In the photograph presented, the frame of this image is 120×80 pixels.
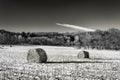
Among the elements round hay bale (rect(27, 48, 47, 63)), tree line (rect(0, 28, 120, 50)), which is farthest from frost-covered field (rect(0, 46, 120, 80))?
tree line (rect(0, 28, 120, 50))

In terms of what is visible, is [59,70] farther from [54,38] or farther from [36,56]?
[54,38]

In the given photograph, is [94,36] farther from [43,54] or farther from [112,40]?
[43,54]

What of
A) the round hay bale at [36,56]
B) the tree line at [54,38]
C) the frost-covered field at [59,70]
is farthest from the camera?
the tree line at [54,38]

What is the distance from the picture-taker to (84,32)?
58969 mm

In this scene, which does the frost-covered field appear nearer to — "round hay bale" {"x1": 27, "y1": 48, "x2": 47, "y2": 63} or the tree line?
"round hay bale" {"x1": 27, "y1": 48, "x2": 47, "y2": 63}

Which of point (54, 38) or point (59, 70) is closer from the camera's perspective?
point (59, 70)

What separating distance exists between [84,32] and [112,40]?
44.2 feet

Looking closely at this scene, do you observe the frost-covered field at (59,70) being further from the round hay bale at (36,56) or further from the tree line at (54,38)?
the tree line at (54,38)

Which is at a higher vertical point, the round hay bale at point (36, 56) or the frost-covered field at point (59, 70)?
the round hay bale at point (36, 56)

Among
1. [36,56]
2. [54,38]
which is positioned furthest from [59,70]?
[54,38]

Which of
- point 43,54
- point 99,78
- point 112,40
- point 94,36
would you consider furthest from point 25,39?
point 99,78

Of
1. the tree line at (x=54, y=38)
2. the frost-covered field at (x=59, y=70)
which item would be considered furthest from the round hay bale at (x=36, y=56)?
the tree line at (x=54, y=38)

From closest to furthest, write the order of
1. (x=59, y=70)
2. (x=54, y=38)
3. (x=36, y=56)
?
(x=59, y=70), (x=36, y=56), (x=54, y=38)

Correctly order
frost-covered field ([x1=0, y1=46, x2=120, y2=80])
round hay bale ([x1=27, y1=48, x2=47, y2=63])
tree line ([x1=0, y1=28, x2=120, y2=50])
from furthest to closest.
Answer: tree line ([x1=0, y1=28, x2=120, y2=50]), round hay bale ([x1=27, y1=48, x2=47, y2=63]), frost-covered field ([x1=0, y1=46, x2=120, y2=80])
